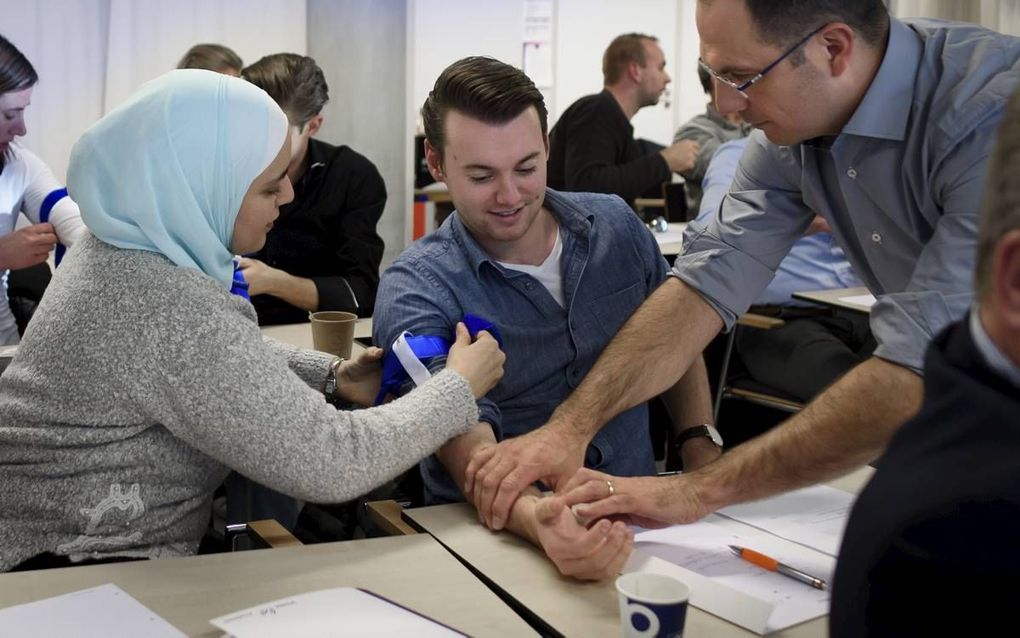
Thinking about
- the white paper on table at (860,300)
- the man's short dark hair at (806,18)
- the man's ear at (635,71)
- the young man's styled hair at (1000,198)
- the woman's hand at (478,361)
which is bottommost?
the white paper on table at (860,300)

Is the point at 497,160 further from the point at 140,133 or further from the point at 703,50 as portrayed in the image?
the point at 140,133

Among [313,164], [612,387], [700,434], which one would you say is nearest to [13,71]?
[313,164]

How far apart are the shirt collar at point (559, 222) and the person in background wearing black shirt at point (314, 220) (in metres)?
1.19

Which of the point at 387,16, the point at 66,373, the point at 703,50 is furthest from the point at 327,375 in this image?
the point at 387,16

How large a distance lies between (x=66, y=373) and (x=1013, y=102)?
4.29ft

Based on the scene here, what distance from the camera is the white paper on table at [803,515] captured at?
165cm

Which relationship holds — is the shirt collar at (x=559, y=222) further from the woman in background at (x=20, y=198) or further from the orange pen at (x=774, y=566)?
the woman in background at (x=20, y=198)

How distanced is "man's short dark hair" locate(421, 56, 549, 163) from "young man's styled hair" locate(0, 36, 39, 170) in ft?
5.41

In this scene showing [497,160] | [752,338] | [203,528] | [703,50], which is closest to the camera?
[203,528]

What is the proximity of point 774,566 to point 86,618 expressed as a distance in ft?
3.03

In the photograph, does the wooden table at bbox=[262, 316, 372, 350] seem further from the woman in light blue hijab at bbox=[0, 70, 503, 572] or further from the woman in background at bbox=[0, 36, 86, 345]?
the woman in light blue hijab at bbox=[0, 70, 503, 572]

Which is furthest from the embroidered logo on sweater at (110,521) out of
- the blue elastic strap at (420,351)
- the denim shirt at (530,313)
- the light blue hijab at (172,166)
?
the denim shirt at (530,313)

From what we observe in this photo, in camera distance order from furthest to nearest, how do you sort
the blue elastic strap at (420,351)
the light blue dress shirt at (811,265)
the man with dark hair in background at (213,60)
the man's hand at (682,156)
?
the man's hand at (682,156), the light blue dress shirt at (811,265), the man with dark hair in background at (213,60), the blue elastic strap at (420,351)

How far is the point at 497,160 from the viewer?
2152mm
